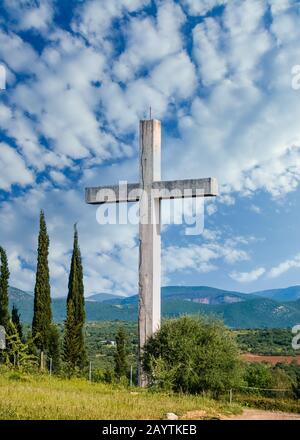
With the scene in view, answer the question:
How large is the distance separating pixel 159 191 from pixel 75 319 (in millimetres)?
20775

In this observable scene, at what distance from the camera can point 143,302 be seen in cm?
1426

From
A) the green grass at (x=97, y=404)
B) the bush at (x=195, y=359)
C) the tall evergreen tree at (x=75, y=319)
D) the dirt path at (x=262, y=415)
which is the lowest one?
the dirt path at (x=262, y=415)

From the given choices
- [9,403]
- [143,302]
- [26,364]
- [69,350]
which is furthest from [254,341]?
[9,403]

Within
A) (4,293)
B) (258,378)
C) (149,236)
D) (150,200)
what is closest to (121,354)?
(4,293)

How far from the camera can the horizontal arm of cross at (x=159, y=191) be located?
45.4 ft

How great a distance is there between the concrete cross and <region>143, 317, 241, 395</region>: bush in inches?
30.4

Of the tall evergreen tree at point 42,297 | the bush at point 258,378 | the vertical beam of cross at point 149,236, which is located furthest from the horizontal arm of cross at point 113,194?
the tall evergreen tree at point 42,297

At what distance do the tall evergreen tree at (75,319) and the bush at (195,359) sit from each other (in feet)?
59.3

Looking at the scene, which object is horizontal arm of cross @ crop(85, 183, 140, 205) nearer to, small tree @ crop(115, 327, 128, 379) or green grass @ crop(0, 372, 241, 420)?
green grass @ crop(0, 372, 241, 420)

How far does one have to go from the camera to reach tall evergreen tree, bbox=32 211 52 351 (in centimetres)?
3192

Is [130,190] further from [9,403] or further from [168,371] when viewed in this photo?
[9,403]

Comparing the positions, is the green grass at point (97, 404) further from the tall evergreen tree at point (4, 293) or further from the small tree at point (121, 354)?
the small tree at point (121, 354)

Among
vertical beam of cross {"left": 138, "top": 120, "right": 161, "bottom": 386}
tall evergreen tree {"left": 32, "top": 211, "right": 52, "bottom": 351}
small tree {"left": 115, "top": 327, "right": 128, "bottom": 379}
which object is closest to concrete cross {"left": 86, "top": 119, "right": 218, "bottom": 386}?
vertical beam of cross {"left": 138, "top": 120, "right": 161, "bottom": 386}

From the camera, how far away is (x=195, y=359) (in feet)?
42.5
